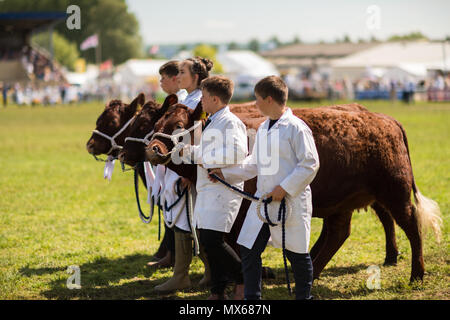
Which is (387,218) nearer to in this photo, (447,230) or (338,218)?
(338,218)

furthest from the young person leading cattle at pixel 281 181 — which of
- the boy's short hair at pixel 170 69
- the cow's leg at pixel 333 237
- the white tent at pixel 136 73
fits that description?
the white tent at pixel 136 73

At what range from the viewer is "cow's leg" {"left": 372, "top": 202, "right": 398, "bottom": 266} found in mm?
7043

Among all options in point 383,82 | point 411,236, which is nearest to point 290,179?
point 411,236

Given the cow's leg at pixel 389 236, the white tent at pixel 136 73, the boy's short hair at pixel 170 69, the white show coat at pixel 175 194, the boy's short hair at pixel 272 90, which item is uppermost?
the white tent at pixel 136 73

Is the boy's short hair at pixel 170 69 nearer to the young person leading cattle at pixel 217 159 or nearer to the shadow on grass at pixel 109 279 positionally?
the young person leading cattle at pixel 217 159

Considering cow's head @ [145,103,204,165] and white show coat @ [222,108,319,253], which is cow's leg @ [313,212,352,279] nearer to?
white show coat @ [222,108,319,253]

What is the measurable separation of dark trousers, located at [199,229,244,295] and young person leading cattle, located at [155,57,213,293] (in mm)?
660

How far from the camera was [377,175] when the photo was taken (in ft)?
19.7

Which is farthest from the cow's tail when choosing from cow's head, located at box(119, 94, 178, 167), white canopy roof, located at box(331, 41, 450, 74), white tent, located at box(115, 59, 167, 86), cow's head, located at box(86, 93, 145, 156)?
white tent, located at box(115, 59, 167, 86)

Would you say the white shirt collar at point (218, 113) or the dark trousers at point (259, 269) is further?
the white shirt collar at point (218, 113)

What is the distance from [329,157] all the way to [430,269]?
1830mm

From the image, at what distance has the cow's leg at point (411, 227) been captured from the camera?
5.99 metres

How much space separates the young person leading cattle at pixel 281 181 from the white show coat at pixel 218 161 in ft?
0.77
